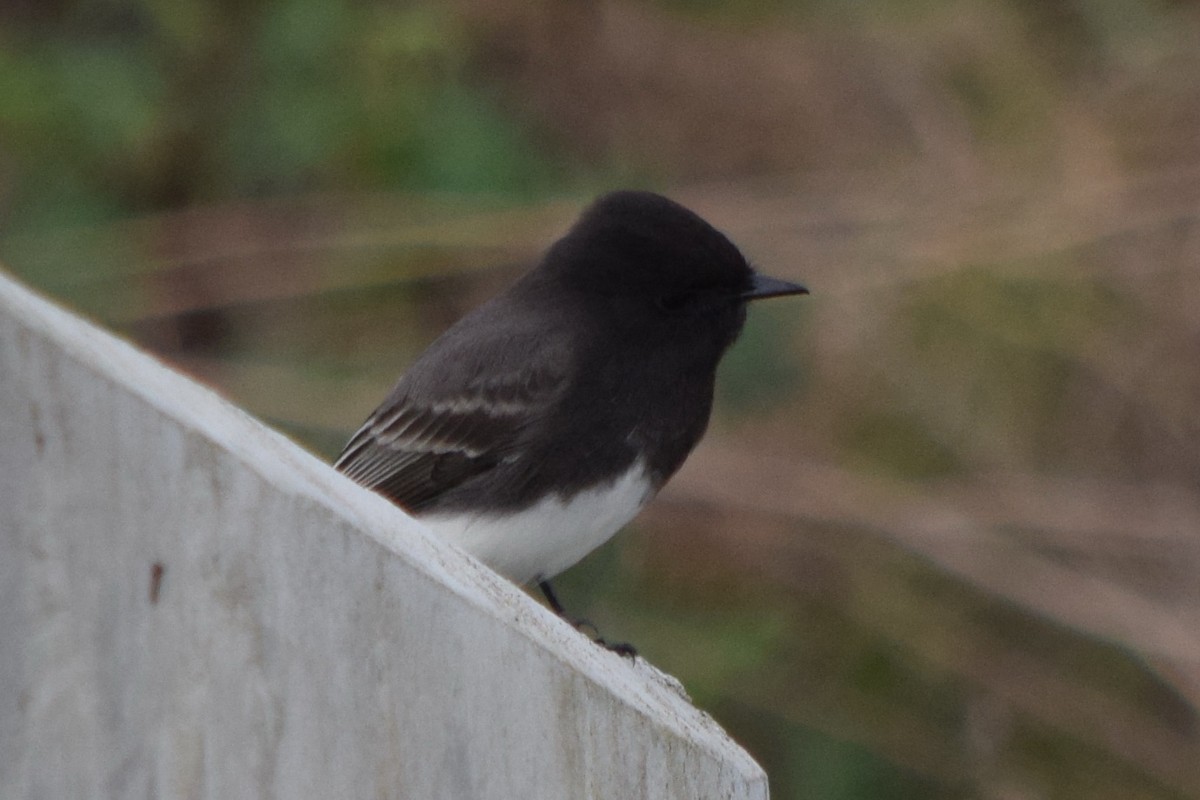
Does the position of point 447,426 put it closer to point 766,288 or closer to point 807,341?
point 766,288

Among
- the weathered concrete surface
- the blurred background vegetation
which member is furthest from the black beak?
the weathered concrete surface

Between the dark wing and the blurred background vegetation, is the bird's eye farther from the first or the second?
the blurred background vegetation

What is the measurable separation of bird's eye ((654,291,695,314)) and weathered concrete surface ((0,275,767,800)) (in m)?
1.77

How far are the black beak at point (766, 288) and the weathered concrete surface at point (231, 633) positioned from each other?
5.51 feet

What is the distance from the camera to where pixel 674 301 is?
2.95 meters

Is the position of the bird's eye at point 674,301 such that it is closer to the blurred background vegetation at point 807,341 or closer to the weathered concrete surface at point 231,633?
the blurred background vegetation at point 807,341

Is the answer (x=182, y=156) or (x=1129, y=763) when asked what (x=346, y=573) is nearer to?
(x=1129, y=763)

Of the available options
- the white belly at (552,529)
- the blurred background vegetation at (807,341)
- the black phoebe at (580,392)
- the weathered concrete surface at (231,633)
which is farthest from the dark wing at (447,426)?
the weathered concrete surface at (231,633)

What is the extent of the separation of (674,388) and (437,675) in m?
1.78

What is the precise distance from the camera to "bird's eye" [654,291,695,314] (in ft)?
9.66

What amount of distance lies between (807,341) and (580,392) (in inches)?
58.9

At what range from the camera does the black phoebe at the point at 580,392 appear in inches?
112

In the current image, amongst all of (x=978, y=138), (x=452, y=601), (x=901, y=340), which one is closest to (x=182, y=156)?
(x=901, y=340)

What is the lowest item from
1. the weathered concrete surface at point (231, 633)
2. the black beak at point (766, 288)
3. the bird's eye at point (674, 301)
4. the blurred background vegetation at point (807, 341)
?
the blurred background vegetation at point (807, 341)
